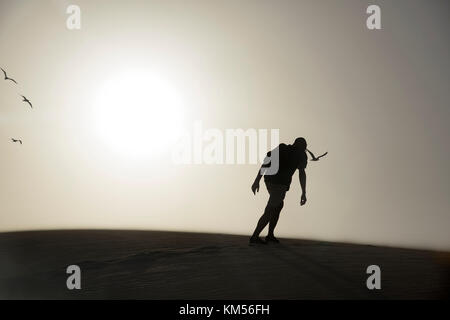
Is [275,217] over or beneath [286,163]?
beneath

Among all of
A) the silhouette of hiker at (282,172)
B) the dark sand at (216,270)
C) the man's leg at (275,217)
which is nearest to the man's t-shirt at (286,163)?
the silhouette of hiker at (282,172)

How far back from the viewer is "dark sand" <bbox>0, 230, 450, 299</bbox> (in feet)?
14.3

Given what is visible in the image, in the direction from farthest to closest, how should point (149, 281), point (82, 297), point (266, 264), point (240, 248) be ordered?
1. point (240, 248)
2. point (266, 264)
3. point (149, 281)
4. point (82, 297)

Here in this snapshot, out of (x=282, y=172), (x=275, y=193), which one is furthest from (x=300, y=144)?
(x=275, y=193)

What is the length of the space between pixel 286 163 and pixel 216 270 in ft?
6.55

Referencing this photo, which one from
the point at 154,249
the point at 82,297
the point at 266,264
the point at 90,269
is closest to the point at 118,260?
the point at 90,269

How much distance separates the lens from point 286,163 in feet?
20.7

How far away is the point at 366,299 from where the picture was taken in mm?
4242

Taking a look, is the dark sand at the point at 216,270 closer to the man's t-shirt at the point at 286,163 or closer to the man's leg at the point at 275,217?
the man's leg at the point at 275,217

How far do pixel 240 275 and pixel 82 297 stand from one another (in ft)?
5.64

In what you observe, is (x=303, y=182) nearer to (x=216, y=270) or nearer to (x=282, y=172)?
(x=282, y=172)

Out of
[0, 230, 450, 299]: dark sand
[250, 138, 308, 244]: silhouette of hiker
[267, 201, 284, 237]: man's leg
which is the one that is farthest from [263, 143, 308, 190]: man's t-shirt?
[0, 230, 450, 299]: dark sand

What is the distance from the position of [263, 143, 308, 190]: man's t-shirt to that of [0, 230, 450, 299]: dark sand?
103 centimetres

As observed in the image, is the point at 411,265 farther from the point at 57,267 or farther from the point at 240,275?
the point at 57,267
